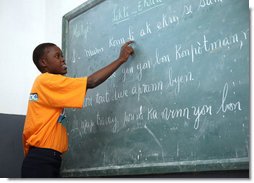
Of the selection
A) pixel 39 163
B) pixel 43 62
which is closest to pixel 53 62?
pixel 43 62

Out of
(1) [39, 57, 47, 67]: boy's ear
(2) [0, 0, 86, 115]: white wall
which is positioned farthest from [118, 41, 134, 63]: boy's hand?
(2) [0, 0, 86, 115]: white wall

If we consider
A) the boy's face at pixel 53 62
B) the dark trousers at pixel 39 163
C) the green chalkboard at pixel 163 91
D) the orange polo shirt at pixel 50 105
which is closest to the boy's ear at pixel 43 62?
the boy's face at pixel 53 62

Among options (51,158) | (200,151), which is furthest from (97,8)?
(200,151)

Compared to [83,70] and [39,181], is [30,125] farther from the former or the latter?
[39,181]

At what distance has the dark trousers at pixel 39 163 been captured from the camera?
189cm

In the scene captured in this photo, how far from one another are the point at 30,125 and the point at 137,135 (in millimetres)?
512

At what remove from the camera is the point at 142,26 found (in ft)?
6.42

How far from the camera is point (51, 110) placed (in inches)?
76.9

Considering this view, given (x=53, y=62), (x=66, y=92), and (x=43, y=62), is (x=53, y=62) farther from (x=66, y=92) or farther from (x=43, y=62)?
(x=66, y=92)

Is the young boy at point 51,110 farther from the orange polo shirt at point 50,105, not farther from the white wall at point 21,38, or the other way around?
the white wall at point 21,38

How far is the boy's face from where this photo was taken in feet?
6.64

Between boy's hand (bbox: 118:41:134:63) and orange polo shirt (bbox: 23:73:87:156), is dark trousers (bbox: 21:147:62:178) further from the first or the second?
boy's hand (bbox: 118:41:134:63)

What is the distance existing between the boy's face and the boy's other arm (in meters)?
0.22

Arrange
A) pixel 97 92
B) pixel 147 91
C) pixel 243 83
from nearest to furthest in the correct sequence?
pixel 243 83 < pixel 147 91 < pixel 97 92
